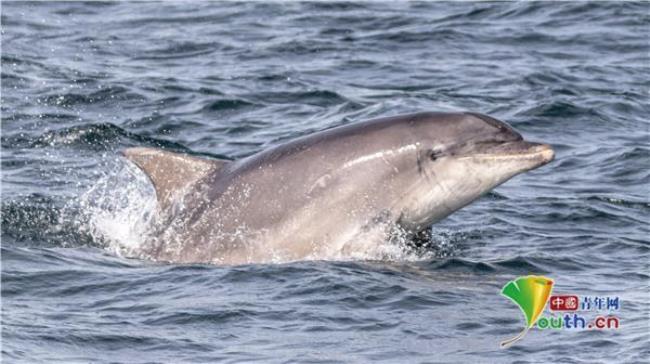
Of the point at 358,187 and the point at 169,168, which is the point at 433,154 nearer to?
the point at 358,187

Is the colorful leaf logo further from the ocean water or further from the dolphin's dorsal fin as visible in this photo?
the dolphin's dorsal fin

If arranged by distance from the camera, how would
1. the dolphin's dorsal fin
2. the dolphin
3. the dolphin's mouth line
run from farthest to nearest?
the dolphin's dorsal fin → the dolphin → the dolphin's mouth line

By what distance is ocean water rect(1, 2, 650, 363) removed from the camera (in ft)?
40.0

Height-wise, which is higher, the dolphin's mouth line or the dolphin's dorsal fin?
the dolphin's mouth line

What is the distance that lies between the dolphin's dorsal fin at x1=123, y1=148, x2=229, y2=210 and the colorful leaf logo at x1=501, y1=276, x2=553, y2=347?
3431 mm

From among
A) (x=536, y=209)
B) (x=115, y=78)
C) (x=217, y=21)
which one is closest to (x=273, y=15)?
(x=217, y=21)

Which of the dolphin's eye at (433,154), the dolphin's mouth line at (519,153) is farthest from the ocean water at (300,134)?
the dolphin's mouth line at (519,153)

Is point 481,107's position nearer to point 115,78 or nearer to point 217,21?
point 115,78

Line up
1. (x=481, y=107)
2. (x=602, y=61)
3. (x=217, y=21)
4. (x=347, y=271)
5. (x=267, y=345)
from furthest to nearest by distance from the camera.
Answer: (x=217, y=21)
(x=602, y=61)
(x=481, y=107)
(x=347, y=271)
(x=267, y=345)

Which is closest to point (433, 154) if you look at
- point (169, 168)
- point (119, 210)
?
point (169, 168)

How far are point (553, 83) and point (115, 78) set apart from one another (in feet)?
25.7

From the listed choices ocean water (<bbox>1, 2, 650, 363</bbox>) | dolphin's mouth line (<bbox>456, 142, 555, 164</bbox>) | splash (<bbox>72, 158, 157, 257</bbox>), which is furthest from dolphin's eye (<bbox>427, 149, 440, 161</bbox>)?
splash (<bbox>72, 158, 157, 257</bbox>)

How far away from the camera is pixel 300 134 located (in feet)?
72.1

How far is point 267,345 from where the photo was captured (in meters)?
11.9
